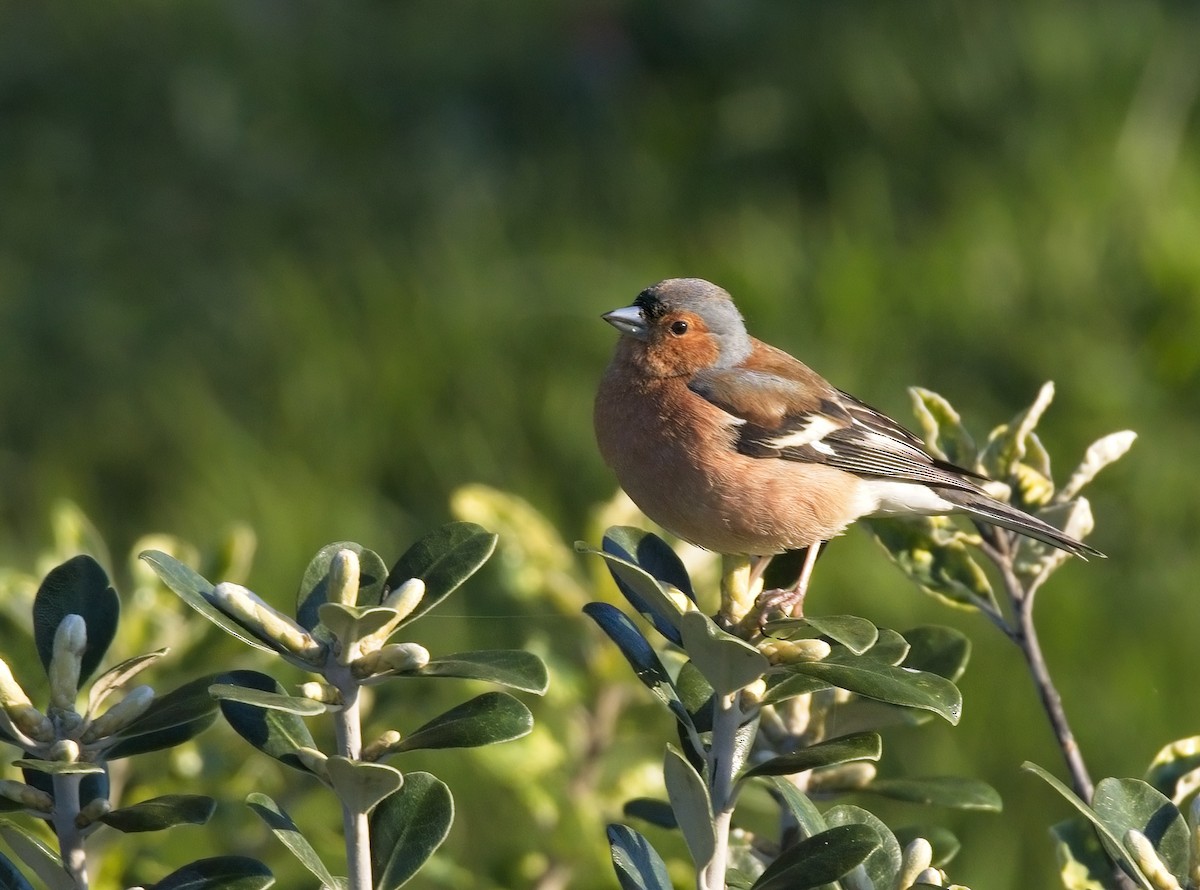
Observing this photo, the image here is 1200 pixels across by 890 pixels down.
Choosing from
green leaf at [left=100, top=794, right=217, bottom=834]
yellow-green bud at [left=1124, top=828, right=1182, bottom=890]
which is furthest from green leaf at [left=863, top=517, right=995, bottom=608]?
green leaf at [left=100, top=794, right=217, bottom=834]

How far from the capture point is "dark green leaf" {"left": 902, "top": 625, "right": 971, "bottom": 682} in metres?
1.66

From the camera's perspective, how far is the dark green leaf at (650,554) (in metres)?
1.67

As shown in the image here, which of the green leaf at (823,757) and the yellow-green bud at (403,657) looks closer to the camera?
the yellow-green bud at (403,657)

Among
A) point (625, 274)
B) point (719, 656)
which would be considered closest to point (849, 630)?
point (719, 656)

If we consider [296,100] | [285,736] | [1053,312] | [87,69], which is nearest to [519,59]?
[296,100]

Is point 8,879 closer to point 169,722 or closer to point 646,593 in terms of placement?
point 169,722

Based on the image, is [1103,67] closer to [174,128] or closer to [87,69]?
[174,128]

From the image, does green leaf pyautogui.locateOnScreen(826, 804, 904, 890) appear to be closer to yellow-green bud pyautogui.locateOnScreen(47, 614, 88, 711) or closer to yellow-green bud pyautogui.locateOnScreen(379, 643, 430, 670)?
yellow-green bud pyautogui.locateOnScreen(379, 643, 430, 670)

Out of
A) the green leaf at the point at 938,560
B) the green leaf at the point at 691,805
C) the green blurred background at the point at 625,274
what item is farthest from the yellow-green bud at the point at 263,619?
the green blurred background at the point at 625,274

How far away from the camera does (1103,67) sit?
5.42 metres

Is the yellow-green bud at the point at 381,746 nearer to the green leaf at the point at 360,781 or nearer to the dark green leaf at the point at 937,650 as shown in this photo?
the green leaf at the point at 360,781

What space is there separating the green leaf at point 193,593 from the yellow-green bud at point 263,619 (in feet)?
0.03

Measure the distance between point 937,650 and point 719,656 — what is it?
0.49m

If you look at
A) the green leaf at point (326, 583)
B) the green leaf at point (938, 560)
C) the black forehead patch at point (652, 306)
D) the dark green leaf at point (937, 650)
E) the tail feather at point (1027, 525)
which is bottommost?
the dark green leaf at point (937, 650)
